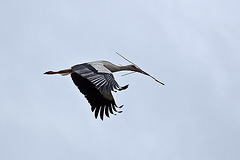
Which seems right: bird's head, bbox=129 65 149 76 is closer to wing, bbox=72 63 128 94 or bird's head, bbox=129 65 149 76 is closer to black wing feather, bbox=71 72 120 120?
black wing feather, bbox=71 72 120 120

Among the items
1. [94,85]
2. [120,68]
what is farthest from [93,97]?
[120,68]

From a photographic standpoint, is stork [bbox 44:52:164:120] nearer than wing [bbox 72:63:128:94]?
No

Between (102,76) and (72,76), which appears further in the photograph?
(72,76)

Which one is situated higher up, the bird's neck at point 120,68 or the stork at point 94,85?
the bird's neck at point 120,68

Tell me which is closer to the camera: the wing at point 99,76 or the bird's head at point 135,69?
the wing at point 99,76

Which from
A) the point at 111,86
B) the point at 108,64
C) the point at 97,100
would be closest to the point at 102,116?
Answer: the point at 97,100

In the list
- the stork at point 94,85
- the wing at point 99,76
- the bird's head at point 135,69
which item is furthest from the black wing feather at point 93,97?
the bird's head at point 135,69

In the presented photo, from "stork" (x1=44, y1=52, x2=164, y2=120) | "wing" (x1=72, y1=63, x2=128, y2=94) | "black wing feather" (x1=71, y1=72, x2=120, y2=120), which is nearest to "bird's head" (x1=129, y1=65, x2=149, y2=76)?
"stork" (x1=44, y1=52, x2=164, y2=120)

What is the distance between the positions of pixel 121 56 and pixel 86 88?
64.8 inches

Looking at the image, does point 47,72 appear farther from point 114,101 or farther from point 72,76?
point 114,101

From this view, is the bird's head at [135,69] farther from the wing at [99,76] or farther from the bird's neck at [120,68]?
the wing at [99,76]

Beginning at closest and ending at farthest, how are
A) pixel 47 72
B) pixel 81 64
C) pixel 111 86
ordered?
pixel 111 86
pixel 81 64
pixel 47 72

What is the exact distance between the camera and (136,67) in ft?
70.9

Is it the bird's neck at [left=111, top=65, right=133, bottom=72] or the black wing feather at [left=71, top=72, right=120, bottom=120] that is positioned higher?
the bird's neck at [left=111, top=65, right=133, bottom=72]
